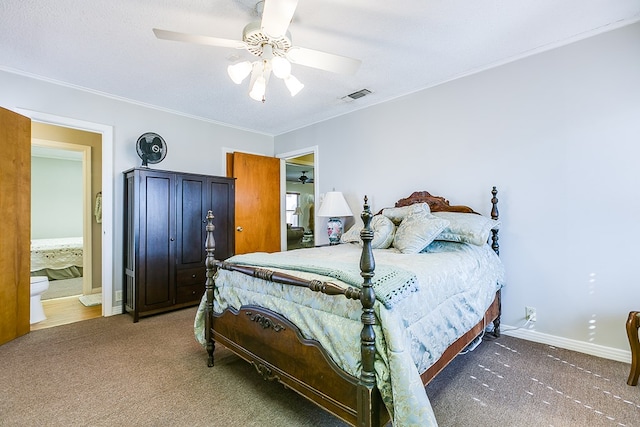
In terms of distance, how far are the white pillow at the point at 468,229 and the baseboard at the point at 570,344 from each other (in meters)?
0.96

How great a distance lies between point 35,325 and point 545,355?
4.75m

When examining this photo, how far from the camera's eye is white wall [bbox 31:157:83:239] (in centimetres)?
641

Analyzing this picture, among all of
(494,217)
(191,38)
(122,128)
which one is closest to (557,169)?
(494,217)

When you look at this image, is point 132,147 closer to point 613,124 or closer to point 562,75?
point 562,75

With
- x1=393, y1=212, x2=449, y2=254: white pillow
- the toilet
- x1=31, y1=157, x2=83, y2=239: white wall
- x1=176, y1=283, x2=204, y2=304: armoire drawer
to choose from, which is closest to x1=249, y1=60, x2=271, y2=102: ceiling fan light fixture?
x1=393, y1=212, x2=449, y2=254: white pillow

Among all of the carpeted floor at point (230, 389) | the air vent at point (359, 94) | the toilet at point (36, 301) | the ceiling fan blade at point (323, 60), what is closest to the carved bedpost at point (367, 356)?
the carpeted floor at point (230, 389)

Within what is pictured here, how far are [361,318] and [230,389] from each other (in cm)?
120

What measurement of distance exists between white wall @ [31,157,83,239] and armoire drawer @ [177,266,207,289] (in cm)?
497

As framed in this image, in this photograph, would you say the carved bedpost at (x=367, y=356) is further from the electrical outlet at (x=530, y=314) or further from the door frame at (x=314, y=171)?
the door frame at (x=314, y=171)

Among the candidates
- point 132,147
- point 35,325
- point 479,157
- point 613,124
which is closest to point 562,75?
point 613,124

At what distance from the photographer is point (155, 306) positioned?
339 cm

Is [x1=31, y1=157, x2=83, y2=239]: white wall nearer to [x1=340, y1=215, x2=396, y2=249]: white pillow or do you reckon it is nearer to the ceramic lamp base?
the ceramic lamp base

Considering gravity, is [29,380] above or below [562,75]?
below

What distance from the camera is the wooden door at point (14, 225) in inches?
106
